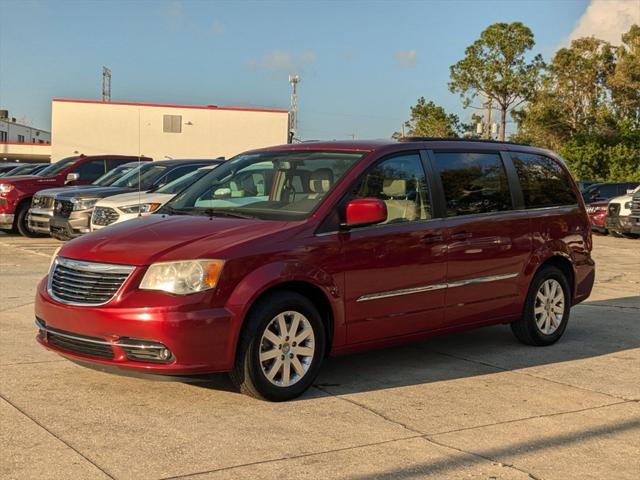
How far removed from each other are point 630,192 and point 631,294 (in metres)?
12.5

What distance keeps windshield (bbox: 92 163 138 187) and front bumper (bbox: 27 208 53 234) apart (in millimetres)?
1187

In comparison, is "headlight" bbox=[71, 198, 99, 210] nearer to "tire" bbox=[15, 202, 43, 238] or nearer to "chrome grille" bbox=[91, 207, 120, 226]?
"chrome grille" bbox=[91, 207, 120, 226]

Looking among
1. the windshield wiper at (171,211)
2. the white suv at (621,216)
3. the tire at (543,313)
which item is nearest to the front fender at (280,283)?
the windshield wiper at (171,211)

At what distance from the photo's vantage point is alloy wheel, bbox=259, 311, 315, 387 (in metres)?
5.50

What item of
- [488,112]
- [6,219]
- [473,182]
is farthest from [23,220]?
[488,112]

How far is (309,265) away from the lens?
5602 millimetres

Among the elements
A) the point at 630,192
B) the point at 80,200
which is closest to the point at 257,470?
the point at 80,200

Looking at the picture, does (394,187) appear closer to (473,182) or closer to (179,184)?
(473,182)

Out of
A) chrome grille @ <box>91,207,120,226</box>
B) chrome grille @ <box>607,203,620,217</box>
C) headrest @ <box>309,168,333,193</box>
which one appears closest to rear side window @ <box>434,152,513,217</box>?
headrest @ <box>309,168,333,193</box>

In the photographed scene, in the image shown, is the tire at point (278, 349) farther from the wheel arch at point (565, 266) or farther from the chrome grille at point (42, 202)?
the chrome grille at point (42, 202)

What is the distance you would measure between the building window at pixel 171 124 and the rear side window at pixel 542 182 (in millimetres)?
40875

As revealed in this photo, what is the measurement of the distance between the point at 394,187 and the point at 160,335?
223 centimetres

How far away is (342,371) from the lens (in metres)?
6.55

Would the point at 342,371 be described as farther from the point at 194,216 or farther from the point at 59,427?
the point at 59,427
